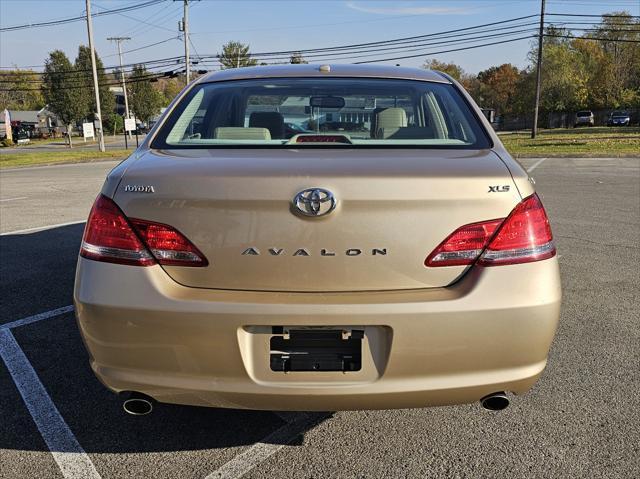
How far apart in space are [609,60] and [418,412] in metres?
74.3

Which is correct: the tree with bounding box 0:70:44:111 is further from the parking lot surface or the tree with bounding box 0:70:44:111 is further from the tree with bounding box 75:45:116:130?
the parking lot surface

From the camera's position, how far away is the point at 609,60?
65188mm

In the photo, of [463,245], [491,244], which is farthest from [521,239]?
[463,245]

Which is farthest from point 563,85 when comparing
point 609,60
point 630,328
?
point 630,328

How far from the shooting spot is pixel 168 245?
2.05m

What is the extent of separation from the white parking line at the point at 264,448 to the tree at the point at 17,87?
105 m

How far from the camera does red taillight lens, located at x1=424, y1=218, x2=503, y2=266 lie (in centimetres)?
202

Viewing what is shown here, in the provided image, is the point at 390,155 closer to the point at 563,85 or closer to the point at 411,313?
the point at 411,313

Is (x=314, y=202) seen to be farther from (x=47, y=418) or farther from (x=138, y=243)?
(x=47, y=418)

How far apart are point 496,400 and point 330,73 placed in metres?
1.96

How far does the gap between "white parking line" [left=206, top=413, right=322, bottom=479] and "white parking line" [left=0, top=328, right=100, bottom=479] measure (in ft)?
1.76

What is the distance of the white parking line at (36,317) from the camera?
3.90 meters

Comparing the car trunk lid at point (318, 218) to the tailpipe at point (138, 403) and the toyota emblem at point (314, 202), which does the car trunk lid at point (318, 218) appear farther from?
the tailpipe at point (138, 403)

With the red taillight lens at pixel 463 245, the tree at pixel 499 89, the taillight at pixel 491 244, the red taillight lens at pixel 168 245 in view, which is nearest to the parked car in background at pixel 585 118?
the tree at pixel 499 89
